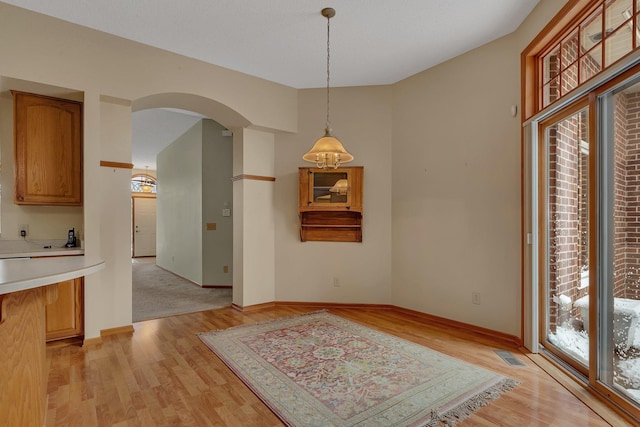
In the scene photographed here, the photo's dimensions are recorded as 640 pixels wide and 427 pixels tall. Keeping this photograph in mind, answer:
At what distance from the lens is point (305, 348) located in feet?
9.93

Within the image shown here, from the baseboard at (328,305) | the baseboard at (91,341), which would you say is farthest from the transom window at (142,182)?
the baseboard at (91,341)

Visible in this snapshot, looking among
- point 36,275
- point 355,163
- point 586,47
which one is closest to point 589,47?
point 586,47

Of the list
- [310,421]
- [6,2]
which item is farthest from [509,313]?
[6,2]

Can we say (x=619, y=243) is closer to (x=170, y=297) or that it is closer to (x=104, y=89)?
(x=104, y=89)

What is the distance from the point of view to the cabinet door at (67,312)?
3.01m

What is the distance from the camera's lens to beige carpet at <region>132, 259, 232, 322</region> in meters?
4.32

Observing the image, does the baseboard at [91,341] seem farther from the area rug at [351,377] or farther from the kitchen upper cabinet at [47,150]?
the kitchen upper cabinet at [47,150]

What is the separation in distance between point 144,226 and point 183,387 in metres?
9.91

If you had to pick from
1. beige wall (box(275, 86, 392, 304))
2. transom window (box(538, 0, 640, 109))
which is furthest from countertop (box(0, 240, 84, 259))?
transom window (box(538, 0, 640, 109))

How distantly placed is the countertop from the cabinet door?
0.30 meters

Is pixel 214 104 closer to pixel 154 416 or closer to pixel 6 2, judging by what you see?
pixel 6 2

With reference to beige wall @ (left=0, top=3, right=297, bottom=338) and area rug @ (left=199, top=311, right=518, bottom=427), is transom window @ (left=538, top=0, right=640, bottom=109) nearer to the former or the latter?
area rug @ (left=199, top=311, right=518, bottom=427)

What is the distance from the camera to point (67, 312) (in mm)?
3086

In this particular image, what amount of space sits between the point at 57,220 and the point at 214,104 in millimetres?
2115
